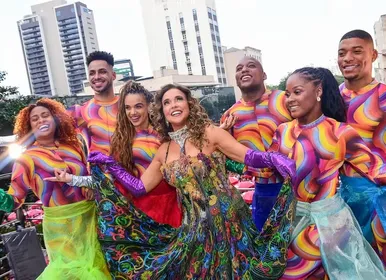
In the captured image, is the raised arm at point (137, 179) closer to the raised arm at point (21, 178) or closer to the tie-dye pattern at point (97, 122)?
the raised arm at point (21, 178)

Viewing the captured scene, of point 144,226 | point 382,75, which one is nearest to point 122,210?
point 144,226

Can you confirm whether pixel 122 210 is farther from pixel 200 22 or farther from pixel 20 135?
pixel 200 22

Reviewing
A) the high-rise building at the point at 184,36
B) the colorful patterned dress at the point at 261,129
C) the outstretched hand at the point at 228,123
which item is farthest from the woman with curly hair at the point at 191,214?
the high-rise building at the point at 184,36

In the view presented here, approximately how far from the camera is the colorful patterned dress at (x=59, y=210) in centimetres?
298

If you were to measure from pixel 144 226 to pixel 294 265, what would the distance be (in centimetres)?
103

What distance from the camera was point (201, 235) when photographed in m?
2.64

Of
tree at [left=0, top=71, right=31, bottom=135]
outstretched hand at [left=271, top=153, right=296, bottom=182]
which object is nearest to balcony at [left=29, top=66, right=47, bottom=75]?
tree at [left=0, top=71, right=31, bottom=135]

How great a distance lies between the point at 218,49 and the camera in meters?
66.1

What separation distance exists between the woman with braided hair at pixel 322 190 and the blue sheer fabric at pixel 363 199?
0.46 ft

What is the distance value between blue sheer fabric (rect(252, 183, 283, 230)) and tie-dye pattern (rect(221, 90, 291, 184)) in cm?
9

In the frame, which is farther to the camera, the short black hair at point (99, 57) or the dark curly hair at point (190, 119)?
the short black hair at point (99, 57)

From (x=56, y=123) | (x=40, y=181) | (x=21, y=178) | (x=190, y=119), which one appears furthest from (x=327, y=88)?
(x=21, y=178)

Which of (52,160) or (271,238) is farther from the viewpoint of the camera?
(52,160)

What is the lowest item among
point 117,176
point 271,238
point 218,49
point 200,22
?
point 271,238
